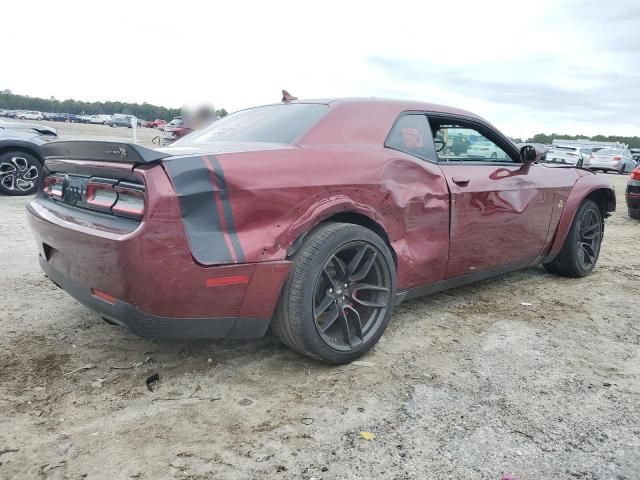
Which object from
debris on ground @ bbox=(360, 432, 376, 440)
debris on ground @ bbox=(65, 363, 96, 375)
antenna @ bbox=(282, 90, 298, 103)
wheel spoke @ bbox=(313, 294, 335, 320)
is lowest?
debris on ground @ bbox=(65, 363, 96, 375)

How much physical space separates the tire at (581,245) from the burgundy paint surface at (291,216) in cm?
108

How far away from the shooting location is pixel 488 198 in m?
3.59

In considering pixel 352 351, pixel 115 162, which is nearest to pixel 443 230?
pixel 352 351

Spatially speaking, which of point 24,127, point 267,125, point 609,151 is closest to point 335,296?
point 267,125

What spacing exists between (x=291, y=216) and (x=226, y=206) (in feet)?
1.13

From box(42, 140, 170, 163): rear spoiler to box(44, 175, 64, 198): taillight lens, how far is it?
123 mm

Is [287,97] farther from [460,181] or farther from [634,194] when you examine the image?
[634,194]

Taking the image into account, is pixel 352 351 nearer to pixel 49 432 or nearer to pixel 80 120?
pixel 49 432

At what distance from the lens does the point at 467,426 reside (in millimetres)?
2279

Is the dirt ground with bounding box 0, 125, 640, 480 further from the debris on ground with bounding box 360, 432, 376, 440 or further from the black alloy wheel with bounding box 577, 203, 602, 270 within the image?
the black alloy wheel with bounding box 577, 203, 602, 270

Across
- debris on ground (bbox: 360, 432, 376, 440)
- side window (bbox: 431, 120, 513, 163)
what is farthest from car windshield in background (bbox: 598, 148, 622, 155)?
debris on ground (bbox: 360, 432, 376, 440)

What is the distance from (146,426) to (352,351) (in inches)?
43.6

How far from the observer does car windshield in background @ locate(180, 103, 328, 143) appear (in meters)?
2.92

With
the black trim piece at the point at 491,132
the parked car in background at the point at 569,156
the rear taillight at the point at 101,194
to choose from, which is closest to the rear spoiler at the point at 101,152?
the rear taillight at the point at 101,194
